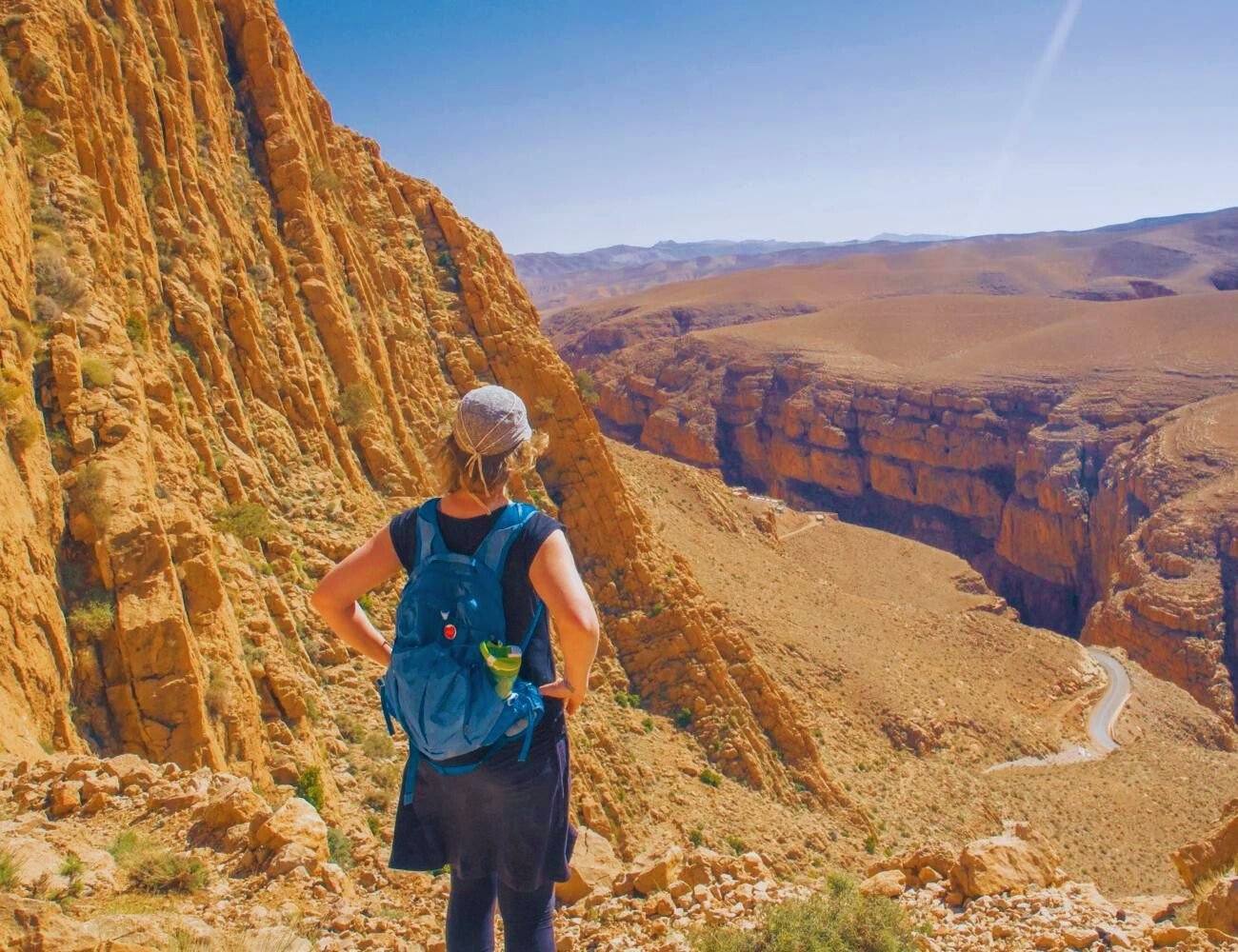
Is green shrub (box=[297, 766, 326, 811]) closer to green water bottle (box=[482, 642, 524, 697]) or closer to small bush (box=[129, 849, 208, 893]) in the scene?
small bush (box=[129, 849, 208, 893])

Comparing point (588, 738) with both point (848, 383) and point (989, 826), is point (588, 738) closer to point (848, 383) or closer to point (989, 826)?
point (989, 826)

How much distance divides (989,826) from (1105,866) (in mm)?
2732

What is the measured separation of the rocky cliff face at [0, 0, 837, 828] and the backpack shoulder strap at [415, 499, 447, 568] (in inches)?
171

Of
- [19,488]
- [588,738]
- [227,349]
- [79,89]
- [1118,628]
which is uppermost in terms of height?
[79,89]

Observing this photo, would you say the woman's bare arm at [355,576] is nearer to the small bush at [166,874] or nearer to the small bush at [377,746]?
the small bush at [166,874]

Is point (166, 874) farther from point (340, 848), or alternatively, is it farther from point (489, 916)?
point (489, 916)

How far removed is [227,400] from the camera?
11.6 m

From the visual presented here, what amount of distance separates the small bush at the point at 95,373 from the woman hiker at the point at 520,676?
626cm

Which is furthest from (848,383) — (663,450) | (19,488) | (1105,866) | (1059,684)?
(19,488)

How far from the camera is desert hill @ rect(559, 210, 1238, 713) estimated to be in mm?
45906

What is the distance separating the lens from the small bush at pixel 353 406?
14.5 metres

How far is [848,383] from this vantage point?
7550 centimetres

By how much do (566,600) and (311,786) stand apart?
19.5 feet

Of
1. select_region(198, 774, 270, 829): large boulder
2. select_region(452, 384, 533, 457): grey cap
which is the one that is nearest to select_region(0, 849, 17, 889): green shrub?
select_region(198, 774, 270, 829): large boulder
